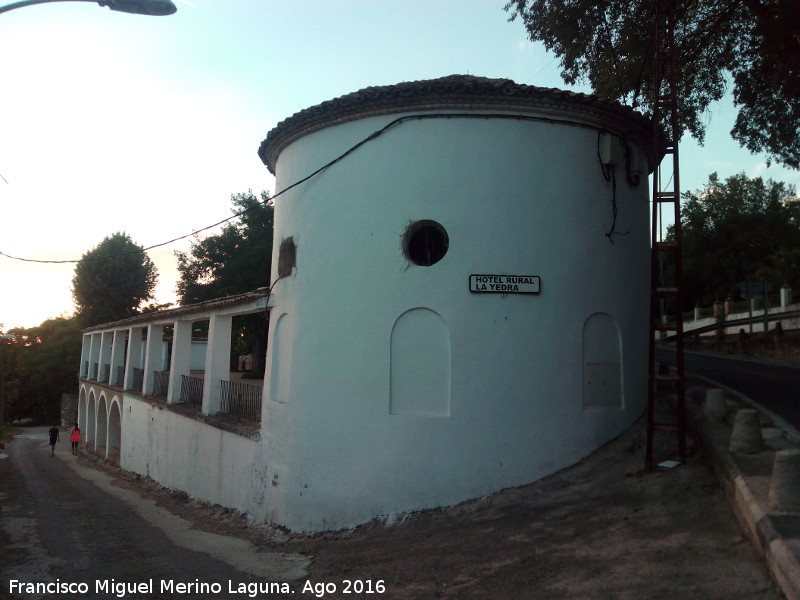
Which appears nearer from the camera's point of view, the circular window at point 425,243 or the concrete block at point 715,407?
the concrete block at point 715,407

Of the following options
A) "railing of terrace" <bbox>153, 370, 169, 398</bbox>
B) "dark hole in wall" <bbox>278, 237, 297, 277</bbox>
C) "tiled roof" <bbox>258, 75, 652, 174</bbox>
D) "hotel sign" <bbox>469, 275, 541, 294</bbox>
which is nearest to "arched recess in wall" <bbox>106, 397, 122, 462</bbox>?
"railing of terrace" <bbox>153, 370, 169, 398</bbox>

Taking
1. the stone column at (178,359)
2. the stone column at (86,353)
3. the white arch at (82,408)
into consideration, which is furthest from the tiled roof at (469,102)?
the white arch at (82,408)

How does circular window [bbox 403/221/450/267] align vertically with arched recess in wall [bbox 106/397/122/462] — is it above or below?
above

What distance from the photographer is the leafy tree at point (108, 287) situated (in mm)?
46469

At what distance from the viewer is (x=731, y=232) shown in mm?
45562

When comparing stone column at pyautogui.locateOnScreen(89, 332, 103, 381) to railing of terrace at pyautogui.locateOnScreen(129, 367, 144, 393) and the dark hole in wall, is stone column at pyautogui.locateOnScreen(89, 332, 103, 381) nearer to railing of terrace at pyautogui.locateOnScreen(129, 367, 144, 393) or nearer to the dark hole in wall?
railing of terrace at pyautogui.locateOnScreen(129, 367, 144, 393)

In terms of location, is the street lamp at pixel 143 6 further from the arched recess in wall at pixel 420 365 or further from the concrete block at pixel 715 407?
the concrete block at pixel 715 407

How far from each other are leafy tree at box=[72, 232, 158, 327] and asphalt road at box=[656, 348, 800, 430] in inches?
1514

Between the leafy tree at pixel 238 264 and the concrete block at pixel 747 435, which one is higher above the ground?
the leafy tree at pixel 238 264

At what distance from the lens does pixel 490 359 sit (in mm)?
9586

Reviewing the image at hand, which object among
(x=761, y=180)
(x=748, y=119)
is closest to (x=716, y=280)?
(x=761, y=180)

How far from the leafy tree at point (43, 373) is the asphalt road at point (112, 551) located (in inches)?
1351

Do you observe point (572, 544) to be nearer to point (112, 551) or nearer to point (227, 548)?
point (227, 548)

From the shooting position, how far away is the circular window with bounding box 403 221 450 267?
392 inches
